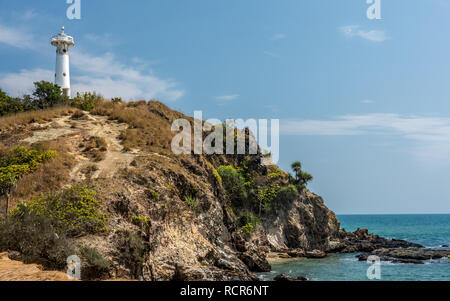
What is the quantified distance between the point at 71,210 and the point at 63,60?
3658 centimetres

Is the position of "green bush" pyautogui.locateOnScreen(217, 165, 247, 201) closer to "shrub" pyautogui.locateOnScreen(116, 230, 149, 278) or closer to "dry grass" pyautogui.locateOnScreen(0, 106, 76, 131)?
"dry grass" pyautogui.locateOnScreen(0, 106, 76, 131)

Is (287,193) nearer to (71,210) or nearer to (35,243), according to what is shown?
(71,210)

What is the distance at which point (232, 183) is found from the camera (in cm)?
3956

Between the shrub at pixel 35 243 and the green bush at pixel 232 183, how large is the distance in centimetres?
2561

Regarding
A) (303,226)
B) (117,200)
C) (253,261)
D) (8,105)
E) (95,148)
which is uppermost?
(8,105)

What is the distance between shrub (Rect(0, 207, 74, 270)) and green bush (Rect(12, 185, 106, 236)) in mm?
1254

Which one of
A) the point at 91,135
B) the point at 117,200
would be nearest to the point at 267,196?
the point at 91,135

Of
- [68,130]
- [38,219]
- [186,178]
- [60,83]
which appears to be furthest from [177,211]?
[60,83]

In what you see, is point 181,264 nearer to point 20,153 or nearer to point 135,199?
point 135,199

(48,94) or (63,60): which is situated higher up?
(63,60)

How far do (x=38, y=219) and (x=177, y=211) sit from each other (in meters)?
8.11

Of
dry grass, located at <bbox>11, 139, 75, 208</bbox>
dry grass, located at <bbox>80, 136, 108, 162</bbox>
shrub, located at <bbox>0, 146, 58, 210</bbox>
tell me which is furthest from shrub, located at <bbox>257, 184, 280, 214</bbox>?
shrub, located at <bbox>0, 146, 58, 210</bbox>

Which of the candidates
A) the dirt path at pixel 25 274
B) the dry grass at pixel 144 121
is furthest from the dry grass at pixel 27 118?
the dirt path at pixel 25 274

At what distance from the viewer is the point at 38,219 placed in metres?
14.9
